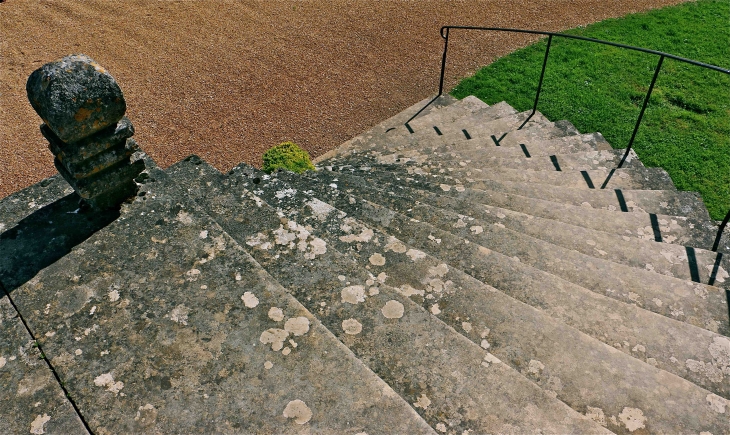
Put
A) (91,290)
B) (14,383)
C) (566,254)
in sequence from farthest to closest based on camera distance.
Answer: (566,254) → (91,290) → (14,383)

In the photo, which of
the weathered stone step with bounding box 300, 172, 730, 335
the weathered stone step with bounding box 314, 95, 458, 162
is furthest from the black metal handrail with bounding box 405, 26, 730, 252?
the weathered stone step with bounding box 300, 172, 730, 335

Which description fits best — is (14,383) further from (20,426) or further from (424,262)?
(424,262)

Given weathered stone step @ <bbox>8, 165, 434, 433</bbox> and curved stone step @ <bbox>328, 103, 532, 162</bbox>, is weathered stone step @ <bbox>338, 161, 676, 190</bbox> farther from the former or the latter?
weathered stone step @ <bbox>8, 165, 434, 433</bbox>

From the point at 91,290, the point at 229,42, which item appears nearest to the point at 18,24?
the point at 229,42

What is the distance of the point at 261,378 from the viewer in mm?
2791

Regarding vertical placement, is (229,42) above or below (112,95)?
below

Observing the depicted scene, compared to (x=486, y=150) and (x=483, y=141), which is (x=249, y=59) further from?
(x=486, y=150)

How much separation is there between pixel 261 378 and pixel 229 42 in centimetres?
823

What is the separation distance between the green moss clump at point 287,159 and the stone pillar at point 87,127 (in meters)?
2.90

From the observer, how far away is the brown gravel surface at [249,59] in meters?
7.81

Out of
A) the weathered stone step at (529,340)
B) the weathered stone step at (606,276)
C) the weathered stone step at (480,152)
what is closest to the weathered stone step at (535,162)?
the weathered stone step at (480,152)

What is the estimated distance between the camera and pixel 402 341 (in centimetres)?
303

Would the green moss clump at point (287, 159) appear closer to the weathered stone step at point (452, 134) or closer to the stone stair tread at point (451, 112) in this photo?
the weathered stone step at point (452, 134)

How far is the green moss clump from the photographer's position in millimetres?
6871
